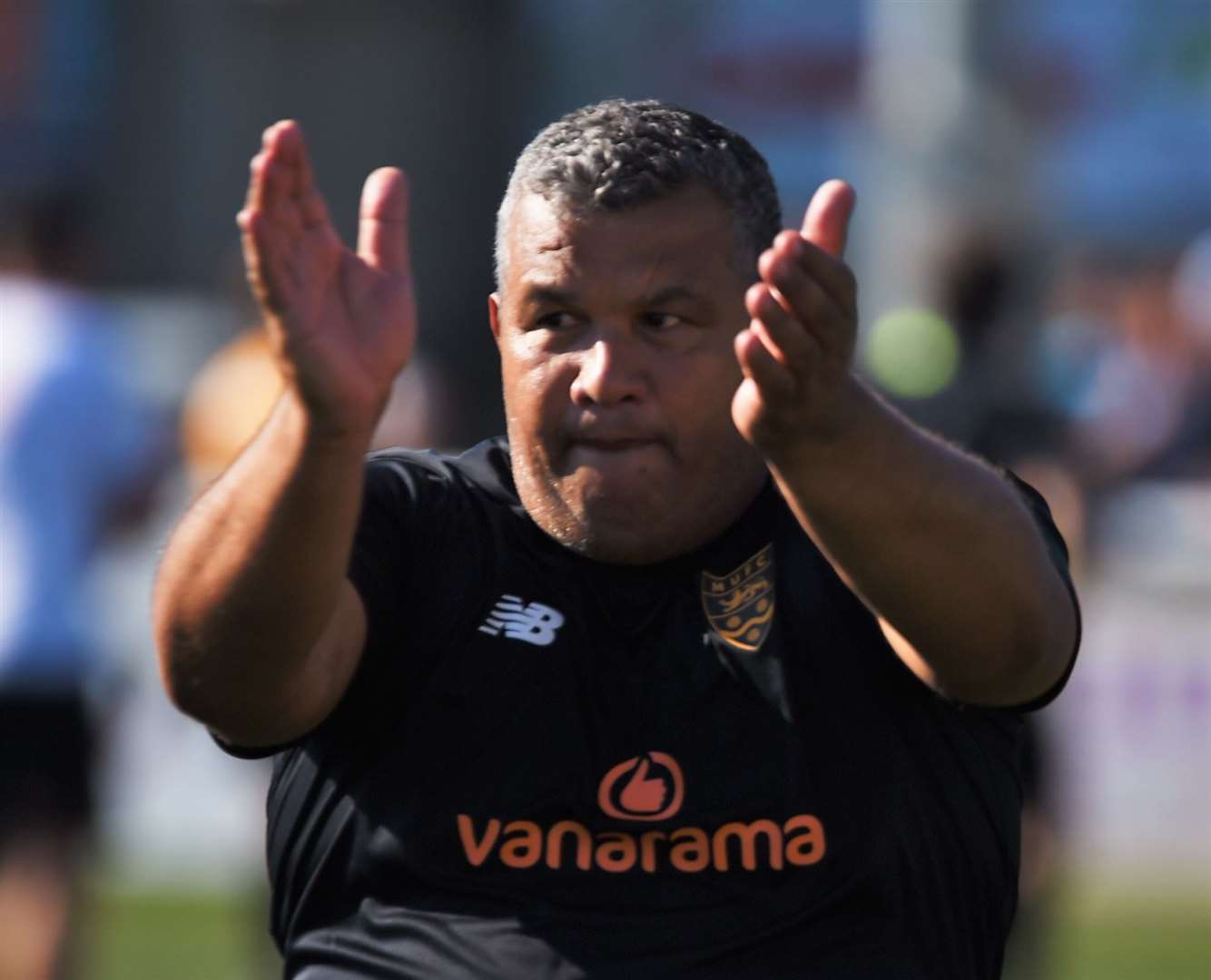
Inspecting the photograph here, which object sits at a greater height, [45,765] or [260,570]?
[45,765]

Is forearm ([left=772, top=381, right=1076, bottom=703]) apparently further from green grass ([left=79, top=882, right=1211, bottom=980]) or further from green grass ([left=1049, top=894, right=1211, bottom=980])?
green grass ([left=1049, top=894, right=1211, bottom=980])

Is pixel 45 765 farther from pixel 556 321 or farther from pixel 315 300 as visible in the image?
pixel 315 300

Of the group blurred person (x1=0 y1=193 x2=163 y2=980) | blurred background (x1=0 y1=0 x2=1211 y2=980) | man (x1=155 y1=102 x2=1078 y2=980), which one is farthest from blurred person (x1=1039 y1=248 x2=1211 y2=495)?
man (x1=155 y1=102 x2=1078 y2=980)

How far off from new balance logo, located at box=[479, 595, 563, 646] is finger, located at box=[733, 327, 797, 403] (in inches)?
21.9

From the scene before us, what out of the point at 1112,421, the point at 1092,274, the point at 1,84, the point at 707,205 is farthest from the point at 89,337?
the point at 1,84

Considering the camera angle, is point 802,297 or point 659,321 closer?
point 802,297

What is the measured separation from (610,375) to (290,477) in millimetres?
479

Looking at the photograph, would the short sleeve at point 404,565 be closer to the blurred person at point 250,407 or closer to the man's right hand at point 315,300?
the man's right hand at point 315,300

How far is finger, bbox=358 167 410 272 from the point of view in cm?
291

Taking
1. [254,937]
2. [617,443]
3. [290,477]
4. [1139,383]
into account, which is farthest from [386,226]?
[1139,383]

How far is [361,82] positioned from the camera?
2052 cm

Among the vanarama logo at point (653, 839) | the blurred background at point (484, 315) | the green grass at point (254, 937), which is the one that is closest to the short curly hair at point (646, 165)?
the vanarama logo at point (653, 839)

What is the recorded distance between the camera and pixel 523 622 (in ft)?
10.5

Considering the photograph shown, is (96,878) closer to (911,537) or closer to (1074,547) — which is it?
(1074,547)
